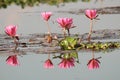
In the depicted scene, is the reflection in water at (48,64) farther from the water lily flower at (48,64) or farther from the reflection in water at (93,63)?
the reflection in water at (93,63)

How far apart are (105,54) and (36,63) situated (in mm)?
861

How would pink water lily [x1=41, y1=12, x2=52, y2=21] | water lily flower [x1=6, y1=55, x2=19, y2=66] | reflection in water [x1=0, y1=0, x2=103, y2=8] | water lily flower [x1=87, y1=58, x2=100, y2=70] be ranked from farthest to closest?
reflection in water [x1=0, y1=0, x2=103, y2=8]
pink water lily [x1=41, y1=12, x2=52, y2=21]
water lily flower [x1=6, y1=55, x2=19, y2=66]
water lily flower [x1=87, y1=58, x2=100, y2=70]

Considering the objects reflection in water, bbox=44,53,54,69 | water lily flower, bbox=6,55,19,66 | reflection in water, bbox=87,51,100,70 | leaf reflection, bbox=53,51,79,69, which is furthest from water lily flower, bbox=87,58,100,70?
water lily flower, bbox=6,55,19,66

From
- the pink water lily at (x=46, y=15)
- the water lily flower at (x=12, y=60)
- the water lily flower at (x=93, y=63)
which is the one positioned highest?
the pink water lily at (x=46, y=15)

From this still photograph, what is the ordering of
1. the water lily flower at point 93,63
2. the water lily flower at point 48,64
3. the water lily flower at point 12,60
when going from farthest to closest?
the water lily flower at point 12,60, the water lily flower at point 48,64, the water lily flower at point 93,63

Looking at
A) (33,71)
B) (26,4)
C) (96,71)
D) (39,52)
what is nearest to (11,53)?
(39,52)

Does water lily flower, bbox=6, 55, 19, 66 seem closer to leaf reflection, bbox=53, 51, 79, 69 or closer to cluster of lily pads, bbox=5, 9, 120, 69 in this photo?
cluster of lily pads, bbox=5, 9, 120, 69

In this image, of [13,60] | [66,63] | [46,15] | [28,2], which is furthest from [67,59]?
[28,2]

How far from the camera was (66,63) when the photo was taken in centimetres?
605

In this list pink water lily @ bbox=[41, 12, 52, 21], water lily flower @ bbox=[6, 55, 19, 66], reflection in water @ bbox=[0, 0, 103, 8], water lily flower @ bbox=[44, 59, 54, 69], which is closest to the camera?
water lily flower @ bbox=[44, 59, 54, 69]

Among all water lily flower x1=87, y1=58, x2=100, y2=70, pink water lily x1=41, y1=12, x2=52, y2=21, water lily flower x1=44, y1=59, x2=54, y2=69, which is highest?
pink water lily x1=41, y1=12, x2=52, y2=21

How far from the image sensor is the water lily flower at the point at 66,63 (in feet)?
19.6

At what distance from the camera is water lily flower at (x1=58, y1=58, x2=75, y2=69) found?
5965mm

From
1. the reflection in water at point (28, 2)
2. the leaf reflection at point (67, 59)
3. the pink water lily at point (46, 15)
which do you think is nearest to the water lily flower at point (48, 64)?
the leaf reflection at point (67, 59)
